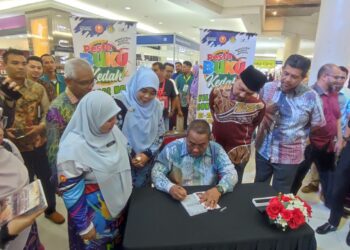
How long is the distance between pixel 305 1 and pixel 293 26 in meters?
2.70

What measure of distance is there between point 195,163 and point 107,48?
182 centimetres

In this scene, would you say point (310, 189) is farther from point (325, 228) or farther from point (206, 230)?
point (206, 230)

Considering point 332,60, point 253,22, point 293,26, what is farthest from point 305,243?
point 293,26

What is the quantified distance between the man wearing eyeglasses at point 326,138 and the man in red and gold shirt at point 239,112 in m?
0.87

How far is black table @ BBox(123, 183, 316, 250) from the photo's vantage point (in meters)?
1.03

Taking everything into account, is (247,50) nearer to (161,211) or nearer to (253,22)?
(161,211)

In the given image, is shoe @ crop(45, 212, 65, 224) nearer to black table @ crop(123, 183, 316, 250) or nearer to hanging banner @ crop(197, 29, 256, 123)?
black table @ crop(123, 183, 316, 250)

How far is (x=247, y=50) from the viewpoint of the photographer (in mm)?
3514

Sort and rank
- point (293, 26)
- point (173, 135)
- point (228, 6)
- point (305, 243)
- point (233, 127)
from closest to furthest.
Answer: point (305, 243), point (233, 127), point (173, 135), point (228, 6), point (293, 26)

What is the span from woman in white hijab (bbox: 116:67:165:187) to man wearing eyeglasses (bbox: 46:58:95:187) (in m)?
0.24

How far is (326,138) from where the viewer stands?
7.70ft

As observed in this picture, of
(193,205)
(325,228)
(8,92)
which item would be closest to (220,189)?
(193,205)

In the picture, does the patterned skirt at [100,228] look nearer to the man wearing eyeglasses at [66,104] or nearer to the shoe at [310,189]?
the man wearing eyeglasses at [66,104]

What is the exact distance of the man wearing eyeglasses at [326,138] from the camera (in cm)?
228
